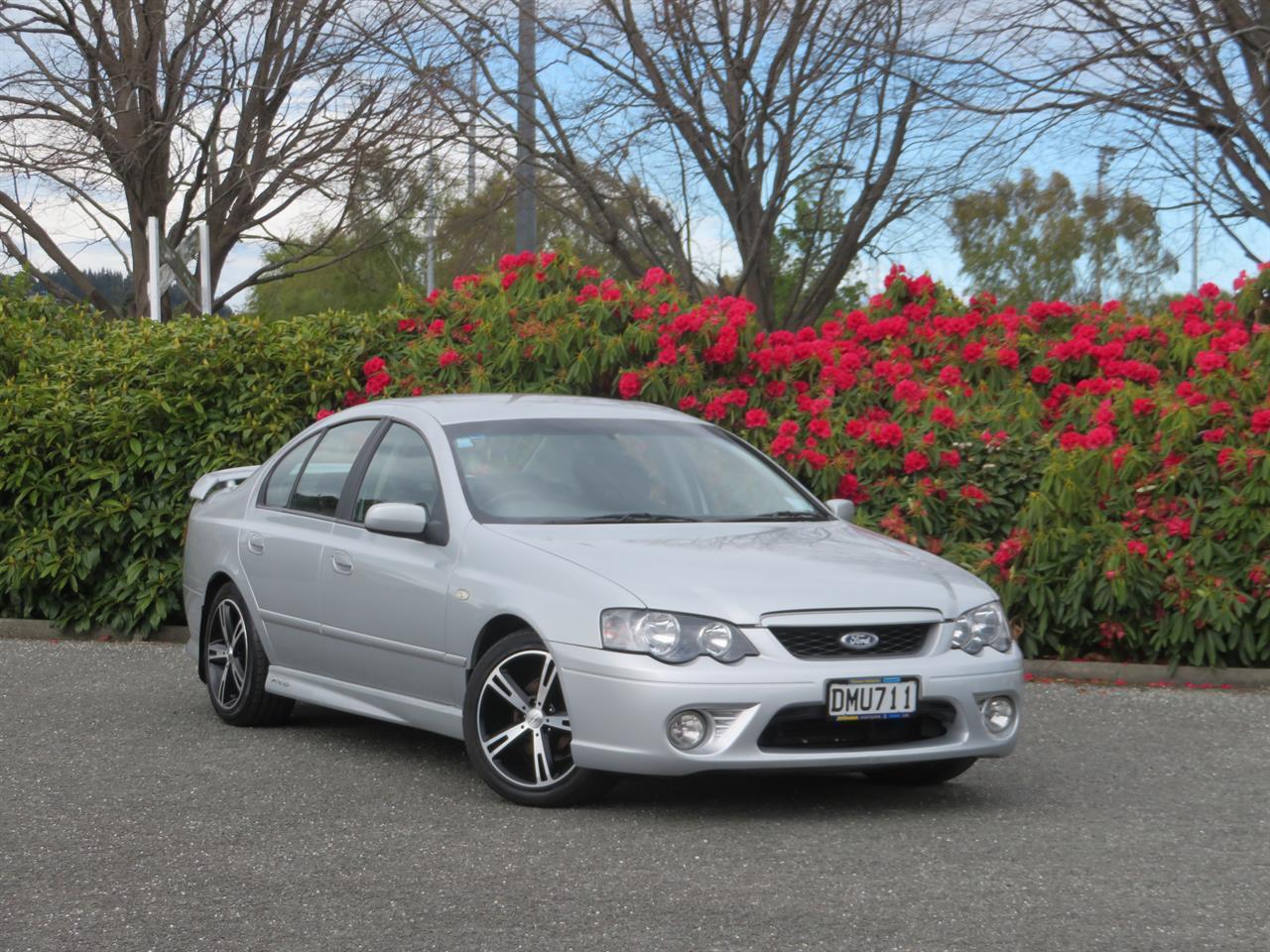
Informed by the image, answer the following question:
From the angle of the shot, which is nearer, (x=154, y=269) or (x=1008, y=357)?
(x=1008, y=357)

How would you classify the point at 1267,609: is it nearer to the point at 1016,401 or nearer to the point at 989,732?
the point at 1016,401

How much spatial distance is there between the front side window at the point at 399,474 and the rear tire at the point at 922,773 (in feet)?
6.69

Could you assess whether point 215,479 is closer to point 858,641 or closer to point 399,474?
point 399,474

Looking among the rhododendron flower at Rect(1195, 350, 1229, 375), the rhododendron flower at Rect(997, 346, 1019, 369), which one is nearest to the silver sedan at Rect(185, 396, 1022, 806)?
the rhododendron flower at Rect(1195, 350, 1229, 375)

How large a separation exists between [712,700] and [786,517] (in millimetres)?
1713

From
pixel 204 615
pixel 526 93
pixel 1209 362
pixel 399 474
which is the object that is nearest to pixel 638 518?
pixel 399 474

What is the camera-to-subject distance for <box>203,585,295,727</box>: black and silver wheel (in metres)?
8.61

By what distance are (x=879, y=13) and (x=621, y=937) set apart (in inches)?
485

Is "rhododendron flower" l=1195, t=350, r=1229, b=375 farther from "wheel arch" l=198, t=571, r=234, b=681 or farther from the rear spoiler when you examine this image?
"wheel arch" l=198, t=571, r=234, b=681

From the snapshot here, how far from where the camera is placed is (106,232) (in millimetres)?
26484

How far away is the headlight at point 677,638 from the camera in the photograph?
6.34 meters

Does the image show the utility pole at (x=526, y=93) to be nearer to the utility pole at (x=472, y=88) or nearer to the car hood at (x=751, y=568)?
the utility pole at (x=472, y=88)

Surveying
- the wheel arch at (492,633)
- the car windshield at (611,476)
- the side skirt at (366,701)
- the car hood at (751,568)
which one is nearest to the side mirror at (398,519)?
the car windshield at (611,476)

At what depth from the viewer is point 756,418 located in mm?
12312
